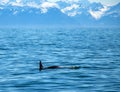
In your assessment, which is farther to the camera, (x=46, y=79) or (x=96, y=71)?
(x=96, y=71)

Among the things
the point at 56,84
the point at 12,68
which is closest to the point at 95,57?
the point at 12,68

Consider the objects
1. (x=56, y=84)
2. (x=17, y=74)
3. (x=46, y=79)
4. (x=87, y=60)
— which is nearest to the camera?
(x=56, y=84)

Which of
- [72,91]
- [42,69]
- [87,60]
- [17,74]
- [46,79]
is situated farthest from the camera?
[87,60]

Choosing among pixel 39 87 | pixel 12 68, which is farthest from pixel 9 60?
pixel 39 87

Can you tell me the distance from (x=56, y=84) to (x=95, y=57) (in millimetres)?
25882

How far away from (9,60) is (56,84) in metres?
22.9

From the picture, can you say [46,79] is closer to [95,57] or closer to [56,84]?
[56,84]

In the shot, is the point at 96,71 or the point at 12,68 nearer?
the point at 96,71

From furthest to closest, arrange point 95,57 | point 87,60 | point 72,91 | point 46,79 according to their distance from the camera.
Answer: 1. point 95,57
2. point 87,60
3. point 46,79
4. point 72,91

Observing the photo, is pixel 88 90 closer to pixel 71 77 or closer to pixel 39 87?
pixel 39 87

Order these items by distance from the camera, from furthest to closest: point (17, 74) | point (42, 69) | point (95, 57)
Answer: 1. point (95, 57)
2. point (42, 69)
3. point (17, 74)

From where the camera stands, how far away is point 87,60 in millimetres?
57875

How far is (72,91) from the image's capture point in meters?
33.0

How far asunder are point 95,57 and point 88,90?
1124 inches
